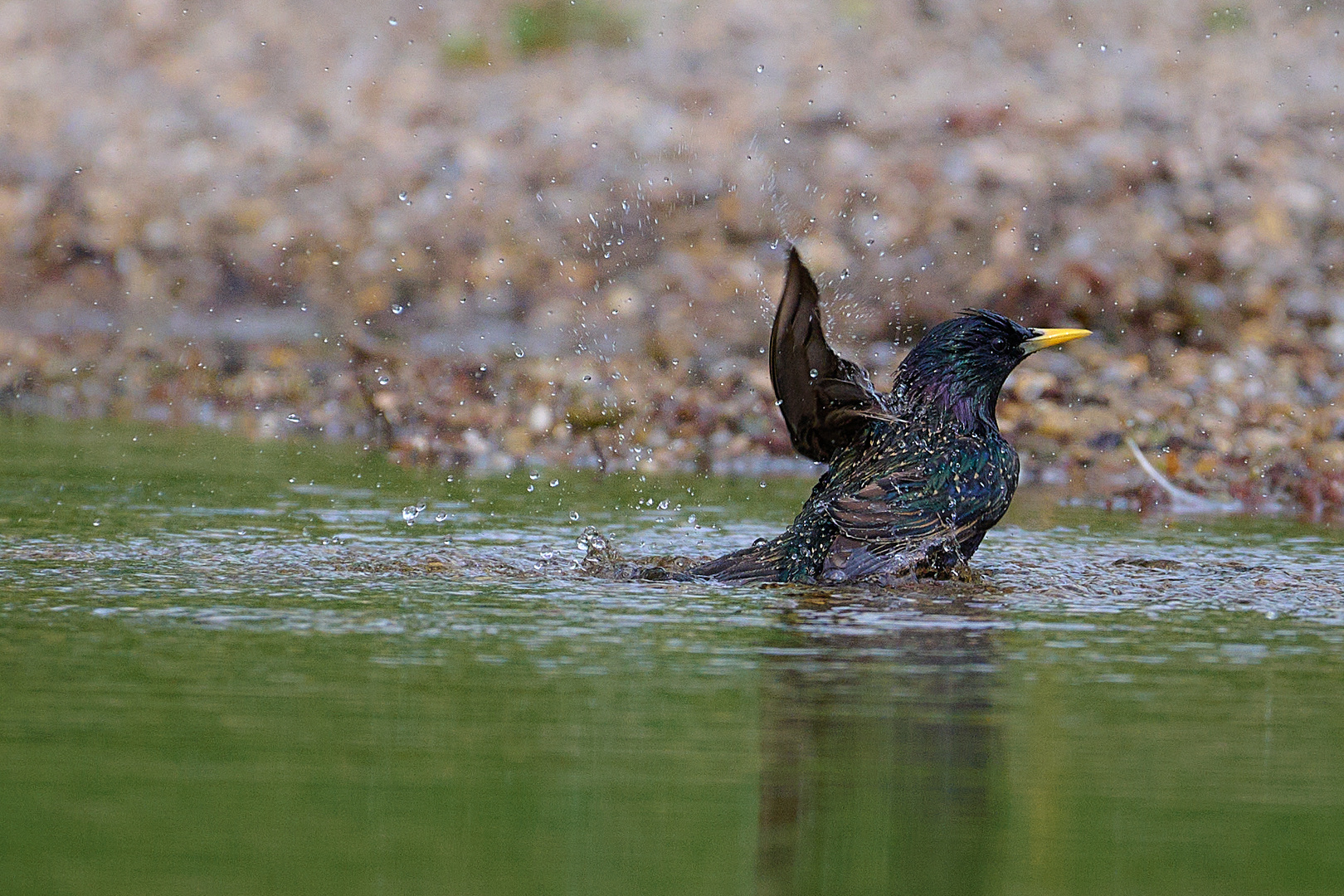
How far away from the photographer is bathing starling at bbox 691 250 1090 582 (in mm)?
7309

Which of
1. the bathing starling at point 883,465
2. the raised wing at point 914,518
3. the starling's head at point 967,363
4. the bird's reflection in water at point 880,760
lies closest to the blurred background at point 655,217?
the starling's head at point 967,363

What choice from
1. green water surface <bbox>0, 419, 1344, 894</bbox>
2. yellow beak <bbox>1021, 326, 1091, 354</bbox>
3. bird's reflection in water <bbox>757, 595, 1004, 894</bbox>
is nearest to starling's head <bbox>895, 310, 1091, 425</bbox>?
yellow beak <bbox>1021, 326, 1091, 354</bbox>

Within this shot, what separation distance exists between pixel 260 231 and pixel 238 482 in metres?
7.07

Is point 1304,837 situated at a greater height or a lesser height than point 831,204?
lesser

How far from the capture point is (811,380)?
7.27m

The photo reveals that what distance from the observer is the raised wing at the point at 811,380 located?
22.7ft

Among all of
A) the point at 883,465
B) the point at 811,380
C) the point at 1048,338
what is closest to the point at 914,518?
the point at 883,465

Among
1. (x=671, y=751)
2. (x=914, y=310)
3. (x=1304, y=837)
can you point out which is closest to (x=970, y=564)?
(x=671, y=751)

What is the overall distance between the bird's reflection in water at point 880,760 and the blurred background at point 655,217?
4889mm

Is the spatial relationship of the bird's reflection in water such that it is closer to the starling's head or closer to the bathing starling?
the bathing starling

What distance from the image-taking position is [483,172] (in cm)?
1661

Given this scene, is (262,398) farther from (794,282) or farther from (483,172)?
(794,282)

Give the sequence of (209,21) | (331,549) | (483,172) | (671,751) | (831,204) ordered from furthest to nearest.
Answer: (209,21) < (483,172) < (831,204) < (331,549) < (671,751)

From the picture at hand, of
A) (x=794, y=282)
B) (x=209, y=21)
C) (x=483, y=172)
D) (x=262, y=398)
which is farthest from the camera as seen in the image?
(x=209, y=21)
